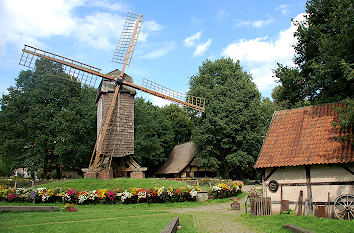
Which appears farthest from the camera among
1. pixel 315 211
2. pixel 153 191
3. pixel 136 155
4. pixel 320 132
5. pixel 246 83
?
pixel 136 155

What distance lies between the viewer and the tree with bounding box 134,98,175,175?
1491 inches

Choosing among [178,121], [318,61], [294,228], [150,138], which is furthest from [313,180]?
[178,121]

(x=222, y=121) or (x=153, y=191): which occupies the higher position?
(x=222, y=121)

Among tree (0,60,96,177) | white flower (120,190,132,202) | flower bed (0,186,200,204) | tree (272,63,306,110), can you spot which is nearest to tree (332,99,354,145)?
tree (272,63,306,110)

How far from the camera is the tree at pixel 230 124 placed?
31.3 metres

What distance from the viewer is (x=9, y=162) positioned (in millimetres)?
33188

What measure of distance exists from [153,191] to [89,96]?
75.9 feet

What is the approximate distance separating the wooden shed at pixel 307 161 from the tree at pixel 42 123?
22.8 metres

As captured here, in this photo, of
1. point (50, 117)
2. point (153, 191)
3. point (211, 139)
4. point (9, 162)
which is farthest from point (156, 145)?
point (153, 191)

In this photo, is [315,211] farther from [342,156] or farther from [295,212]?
[342,156]

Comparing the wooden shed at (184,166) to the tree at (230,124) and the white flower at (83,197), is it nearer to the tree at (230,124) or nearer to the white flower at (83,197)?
the tree at (230,124)

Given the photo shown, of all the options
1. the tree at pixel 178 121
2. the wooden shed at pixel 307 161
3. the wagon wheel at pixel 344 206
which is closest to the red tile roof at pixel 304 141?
the wooden shed at pixel 307 161

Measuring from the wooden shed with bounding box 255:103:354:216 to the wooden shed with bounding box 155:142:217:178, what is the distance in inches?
839

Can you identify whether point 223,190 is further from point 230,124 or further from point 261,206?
point 230,124
